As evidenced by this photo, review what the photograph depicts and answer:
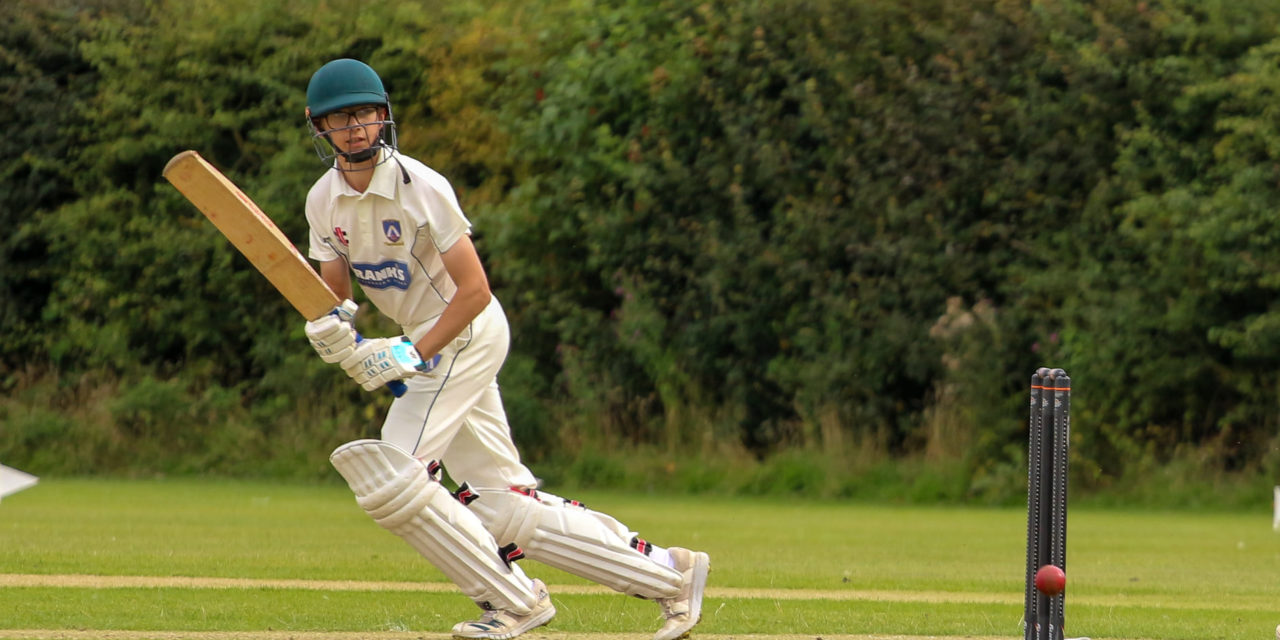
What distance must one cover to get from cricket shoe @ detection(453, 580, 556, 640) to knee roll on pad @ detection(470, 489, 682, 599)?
0.45 ft

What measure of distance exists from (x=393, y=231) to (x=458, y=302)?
266 millimetres

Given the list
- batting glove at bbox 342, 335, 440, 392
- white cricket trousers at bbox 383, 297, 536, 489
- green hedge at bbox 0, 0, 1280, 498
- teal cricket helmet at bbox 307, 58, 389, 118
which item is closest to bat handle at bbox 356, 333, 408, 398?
white cricket trousers at bbox 383, 297, 536, 489

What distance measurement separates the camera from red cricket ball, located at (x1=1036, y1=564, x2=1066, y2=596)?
4.37 meters

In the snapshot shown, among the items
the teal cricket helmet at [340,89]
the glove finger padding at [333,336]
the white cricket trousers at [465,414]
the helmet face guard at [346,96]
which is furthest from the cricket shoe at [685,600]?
the teal cricket helmet at [340,89]

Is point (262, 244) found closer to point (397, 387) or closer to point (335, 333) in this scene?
point (335, 333)

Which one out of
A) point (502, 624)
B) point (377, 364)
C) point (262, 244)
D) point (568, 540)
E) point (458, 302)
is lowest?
point (502, 624)

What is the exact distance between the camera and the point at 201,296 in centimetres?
1703

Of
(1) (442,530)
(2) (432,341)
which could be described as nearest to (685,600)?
(1) (442,530)

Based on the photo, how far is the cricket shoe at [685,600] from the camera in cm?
509

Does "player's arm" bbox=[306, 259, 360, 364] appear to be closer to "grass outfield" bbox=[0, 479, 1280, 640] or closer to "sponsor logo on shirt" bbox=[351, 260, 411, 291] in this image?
"sponsor logo on shirt" bbox=[351, 260, 411, 291]

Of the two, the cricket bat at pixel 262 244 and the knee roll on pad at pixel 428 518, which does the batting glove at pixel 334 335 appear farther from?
the knee roll on pad at pixel 428 518

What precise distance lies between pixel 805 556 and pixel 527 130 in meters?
7.44

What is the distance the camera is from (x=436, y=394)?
4.88 meters

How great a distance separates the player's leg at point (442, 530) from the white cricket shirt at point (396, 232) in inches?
17.5
